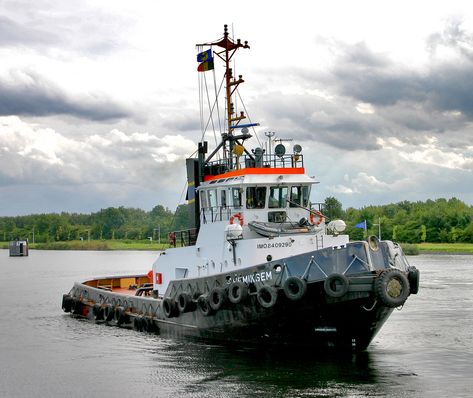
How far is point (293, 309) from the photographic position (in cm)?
1598

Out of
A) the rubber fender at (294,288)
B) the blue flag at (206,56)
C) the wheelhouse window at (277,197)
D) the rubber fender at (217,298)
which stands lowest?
the rubber fender at (217,298)

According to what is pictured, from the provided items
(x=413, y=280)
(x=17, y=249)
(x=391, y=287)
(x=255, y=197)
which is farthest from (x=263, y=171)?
(x=17, y=249)

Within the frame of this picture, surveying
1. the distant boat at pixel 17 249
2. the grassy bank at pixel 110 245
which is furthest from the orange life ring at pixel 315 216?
the grassy bank at pixel 110 245

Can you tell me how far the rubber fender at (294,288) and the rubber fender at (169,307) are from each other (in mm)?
4572

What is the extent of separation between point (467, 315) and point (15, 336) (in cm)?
1607

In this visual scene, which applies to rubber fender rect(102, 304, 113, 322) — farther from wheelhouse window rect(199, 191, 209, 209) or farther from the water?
wheelhouse window rect(199, 191, 209, 209)

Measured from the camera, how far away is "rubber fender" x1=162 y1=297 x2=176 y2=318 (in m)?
19.2

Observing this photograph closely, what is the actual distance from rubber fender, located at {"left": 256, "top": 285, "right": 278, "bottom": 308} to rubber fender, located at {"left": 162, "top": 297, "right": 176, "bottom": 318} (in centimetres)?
371

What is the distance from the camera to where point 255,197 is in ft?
60.7

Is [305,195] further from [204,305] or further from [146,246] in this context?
[146,246]

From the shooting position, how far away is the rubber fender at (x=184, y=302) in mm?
18438

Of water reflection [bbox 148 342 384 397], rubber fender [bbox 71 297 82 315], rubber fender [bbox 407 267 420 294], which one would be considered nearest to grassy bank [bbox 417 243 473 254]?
rubber fender [bbox 71 297 82 315]

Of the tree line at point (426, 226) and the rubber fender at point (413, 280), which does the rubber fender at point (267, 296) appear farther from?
the tree line at point (426, 226)

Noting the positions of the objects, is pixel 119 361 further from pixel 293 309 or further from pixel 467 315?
pixel 467 315
